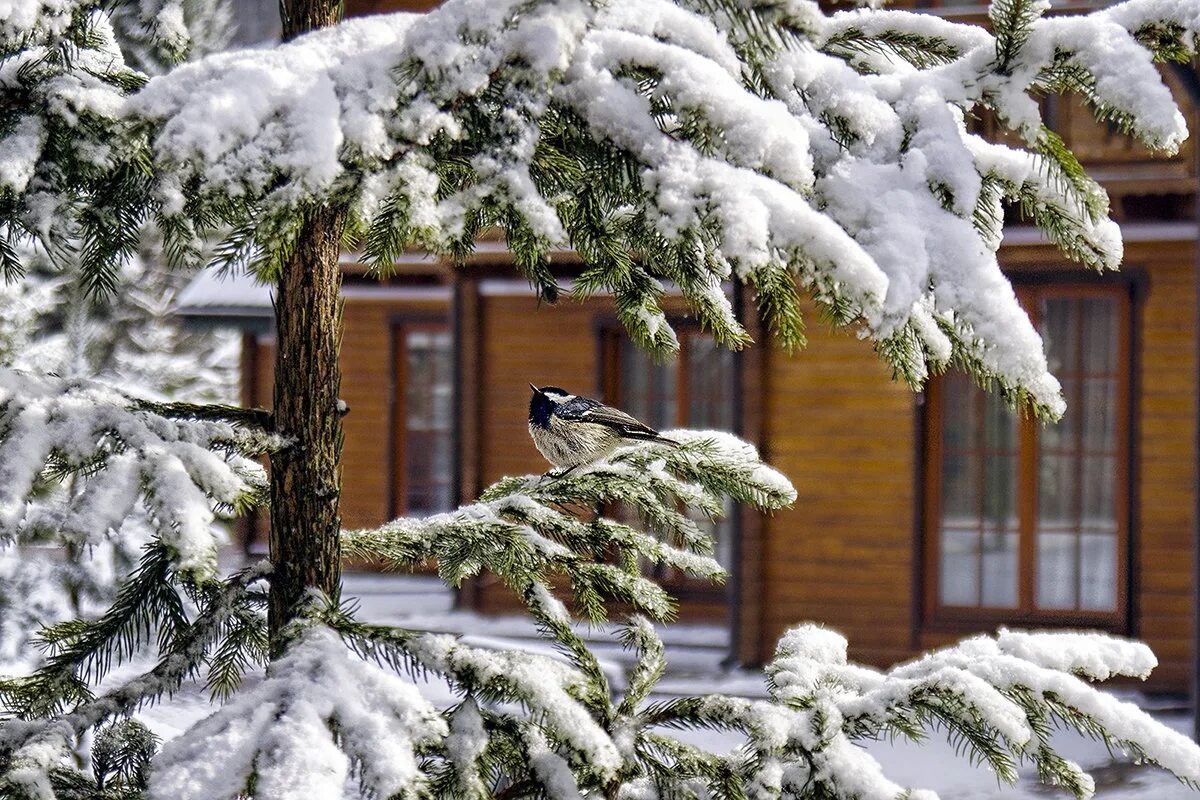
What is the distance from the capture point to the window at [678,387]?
41.5ft

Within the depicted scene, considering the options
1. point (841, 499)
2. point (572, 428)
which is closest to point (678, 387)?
point (841, 499)

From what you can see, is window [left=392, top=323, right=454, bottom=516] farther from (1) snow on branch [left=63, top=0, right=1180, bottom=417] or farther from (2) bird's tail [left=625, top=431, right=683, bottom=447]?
(1) snow on branch [left=63, top=0, right=1180, bottom=417]

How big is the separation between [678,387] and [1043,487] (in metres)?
3.62

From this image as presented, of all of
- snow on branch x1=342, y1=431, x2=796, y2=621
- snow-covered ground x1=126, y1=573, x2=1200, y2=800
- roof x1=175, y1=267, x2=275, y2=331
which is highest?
roof x1=175, y1=267, x2=275, y2=331

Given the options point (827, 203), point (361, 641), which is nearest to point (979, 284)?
point (827, 203)

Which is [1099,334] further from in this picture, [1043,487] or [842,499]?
[842,499]

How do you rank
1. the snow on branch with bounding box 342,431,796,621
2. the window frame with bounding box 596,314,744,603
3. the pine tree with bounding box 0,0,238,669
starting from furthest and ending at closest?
1. the window frame with bounding box 596,314,744,603
2. the pine tree with bounding box 0,0,238,669
3. the snow on branch with bounding box 342,431,796,621

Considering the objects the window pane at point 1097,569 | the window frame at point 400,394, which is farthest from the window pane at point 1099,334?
the window frame at point 400,394

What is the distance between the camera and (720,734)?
28.3ft

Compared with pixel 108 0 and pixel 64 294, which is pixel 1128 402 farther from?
pixel 64 294

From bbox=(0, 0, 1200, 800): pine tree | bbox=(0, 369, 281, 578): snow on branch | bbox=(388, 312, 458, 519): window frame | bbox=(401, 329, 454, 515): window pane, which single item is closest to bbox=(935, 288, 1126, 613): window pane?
bbox=(388, 312, 458, 519): window frame

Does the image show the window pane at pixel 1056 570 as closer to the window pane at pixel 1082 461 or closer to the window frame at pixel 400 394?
the window pane at pixel 1082 461

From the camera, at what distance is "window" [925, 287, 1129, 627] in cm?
1053

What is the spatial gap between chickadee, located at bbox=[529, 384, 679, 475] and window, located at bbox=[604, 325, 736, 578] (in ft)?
29.3
